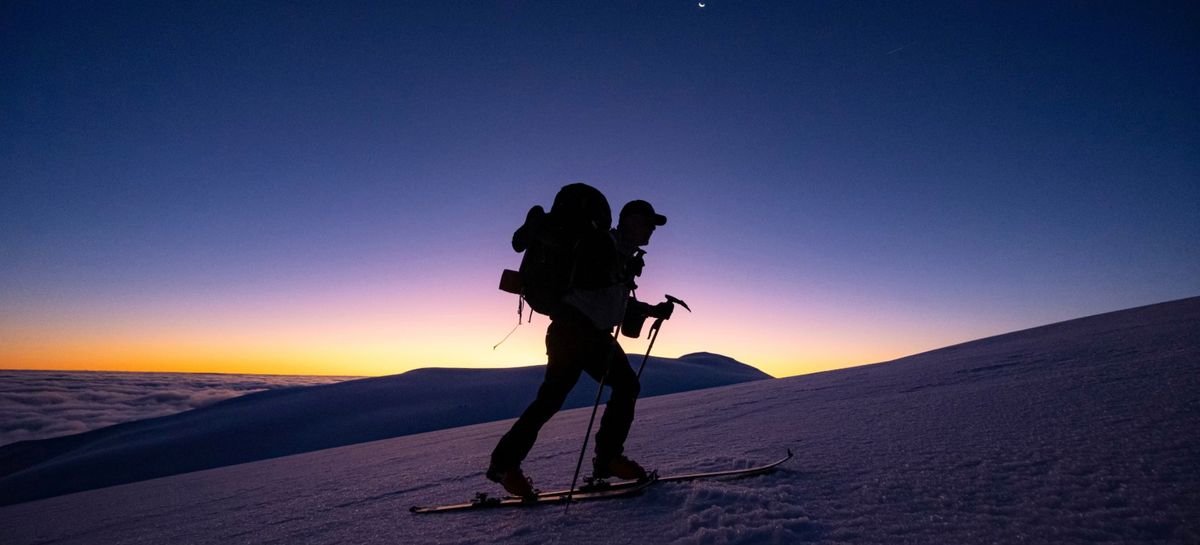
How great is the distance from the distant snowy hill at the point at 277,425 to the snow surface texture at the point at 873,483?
317 inches

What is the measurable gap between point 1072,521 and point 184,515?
16.8 ft

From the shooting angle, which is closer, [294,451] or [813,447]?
[813,447]

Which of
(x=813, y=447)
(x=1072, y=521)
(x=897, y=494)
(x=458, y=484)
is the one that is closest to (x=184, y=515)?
(x=458, y=484)

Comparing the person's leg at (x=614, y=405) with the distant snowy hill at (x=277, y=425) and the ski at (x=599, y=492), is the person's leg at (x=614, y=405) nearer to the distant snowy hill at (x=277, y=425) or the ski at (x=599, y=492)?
the ski at (x=599, y=492)

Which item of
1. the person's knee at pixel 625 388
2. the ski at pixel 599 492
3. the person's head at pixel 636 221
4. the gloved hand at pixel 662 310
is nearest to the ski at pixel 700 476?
the ski at pixel 599 492

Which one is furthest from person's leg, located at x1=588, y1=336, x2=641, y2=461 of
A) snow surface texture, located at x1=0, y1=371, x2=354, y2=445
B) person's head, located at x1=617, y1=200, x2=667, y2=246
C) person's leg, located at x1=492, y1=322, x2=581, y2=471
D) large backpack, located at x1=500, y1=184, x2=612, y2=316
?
snow surface texture, located at x1=0, y1=371, x2=354, y2=445

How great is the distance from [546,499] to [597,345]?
2.60ft

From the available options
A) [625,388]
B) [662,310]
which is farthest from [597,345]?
[662,310]

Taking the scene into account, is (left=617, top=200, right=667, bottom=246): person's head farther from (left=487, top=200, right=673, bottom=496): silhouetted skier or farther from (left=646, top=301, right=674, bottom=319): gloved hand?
(left=646, top=301, right=674, bottom=319): gloved hand

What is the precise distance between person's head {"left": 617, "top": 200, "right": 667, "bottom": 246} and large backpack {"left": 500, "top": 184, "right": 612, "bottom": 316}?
0.38 ft

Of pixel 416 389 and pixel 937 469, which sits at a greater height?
pixel 937 469

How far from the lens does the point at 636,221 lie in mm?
2627

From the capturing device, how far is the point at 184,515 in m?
3.67

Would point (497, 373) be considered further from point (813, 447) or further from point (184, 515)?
→ point (813, 447)
